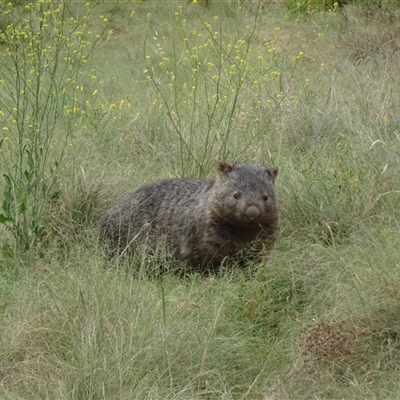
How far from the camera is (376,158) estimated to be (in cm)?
761

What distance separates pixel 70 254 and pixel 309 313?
1.63 metres

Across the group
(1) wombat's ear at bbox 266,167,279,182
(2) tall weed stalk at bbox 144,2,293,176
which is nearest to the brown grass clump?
(1) wombat's ear at bbox 266,167,279,182

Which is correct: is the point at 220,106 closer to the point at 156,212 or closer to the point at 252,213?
the point at 156,212

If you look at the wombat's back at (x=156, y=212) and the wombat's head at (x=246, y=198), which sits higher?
the wombat's head at (x=246, y=198)

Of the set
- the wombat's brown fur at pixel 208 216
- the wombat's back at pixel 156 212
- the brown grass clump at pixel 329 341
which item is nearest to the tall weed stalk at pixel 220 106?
the wombat's back at pixel 156 212

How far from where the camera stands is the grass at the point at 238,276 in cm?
505

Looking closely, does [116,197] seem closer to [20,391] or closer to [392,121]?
[392,121]

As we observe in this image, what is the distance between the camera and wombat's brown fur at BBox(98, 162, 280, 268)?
6.75 metres

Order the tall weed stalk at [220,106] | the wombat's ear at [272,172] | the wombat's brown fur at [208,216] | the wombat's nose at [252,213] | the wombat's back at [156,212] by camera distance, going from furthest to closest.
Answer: the tall weed stalk at [220,106]
the wombat's back at [156,212]
the wombat's ear at [272,172]
the wombat's brown fur at [208,216]
the wombat's nose at [252,213]

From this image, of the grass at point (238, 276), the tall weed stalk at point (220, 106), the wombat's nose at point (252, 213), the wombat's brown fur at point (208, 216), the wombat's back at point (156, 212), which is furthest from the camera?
the tall weed stalk at point (220, 106)

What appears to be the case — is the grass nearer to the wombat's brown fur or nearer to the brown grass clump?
the brown grass clump

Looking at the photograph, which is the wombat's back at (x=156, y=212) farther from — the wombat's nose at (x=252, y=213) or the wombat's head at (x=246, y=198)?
the wombat's nose at (x=252, y=213)

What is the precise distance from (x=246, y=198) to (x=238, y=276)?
0.52 m

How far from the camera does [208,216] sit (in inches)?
271
